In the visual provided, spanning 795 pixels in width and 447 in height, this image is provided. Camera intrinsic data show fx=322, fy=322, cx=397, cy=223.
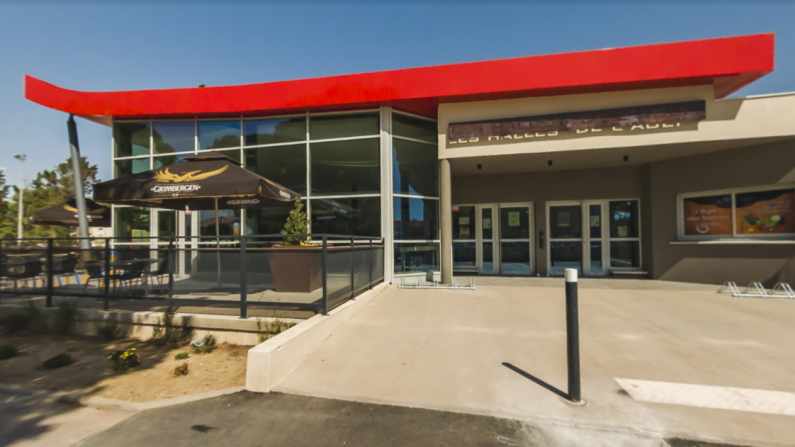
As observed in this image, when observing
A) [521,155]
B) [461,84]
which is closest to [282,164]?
[461,84]

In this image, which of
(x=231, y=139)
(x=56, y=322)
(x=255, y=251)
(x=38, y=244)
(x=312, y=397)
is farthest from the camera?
(x=231, y=139)

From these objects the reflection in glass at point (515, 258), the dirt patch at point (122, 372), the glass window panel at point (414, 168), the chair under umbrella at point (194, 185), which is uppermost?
the glass window panel at point (414, 168)

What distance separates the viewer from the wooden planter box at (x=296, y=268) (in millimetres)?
4852

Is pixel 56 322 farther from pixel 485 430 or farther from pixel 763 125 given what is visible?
pixel 763 125

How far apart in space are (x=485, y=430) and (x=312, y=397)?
1633mm

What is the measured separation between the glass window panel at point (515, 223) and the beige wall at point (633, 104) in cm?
287

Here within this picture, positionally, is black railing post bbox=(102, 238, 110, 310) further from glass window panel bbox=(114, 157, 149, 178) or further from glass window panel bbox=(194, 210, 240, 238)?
glass window panel bbox=(114, 157, 149, 178)

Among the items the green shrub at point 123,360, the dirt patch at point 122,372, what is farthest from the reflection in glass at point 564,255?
the green shrub at point 123,360

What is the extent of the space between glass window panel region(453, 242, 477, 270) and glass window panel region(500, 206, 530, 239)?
3.56 feet

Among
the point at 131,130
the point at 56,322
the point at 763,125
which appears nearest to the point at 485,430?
the point at 56,322

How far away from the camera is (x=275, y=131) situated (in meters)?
9.18

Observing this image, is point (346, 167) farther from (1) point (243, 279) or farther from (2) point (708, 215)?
(2) point (708, 215)

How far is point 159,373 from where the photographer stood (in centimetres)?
386

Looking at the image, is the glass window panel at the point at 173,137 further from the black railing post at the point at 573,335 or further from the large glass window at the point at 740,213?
the large glass window at the point at 740,213
